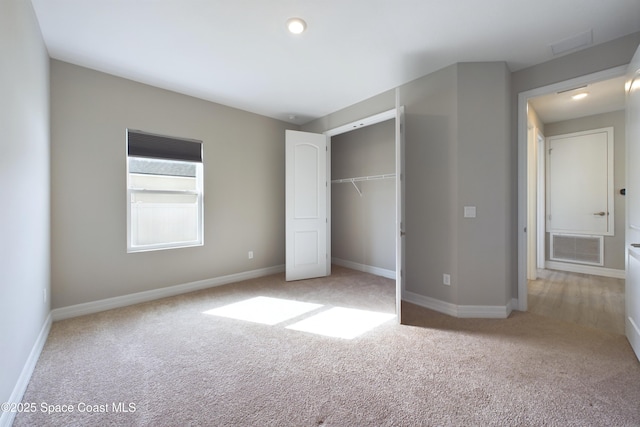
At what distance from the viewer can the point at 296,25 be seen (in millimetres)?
2264


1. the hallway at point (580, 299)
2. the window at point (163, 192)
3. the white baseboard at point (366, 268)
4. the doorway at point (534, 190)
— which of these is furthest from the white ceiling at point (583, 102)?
the window at point (163, 192)

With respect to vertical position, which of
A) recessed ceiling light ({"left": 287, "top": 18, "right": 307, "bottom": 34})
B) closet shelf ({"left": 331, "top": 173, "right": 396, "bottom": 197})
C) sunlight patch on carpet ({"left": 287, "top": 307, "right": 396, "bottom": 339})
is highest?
recessed ceiling light ({"left": 287, "top": 18, "right": 307, "bottom": 34})

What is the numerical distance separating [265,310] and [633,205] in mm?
3418

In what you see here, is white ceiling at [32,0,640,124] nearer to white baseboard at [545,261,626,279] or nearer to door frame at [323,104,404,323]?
door frame at [323,104,404,323]

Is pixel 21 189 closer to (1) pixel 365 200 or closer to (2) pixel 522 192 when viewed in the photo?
(1) pixel 365 200

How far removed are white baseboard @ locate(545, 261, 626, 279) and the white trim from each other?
Answer: 5091mm

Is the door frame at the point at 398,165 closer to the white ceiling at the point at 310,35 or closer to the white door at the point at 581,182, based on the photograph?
the white ceiling at the point at 310,35

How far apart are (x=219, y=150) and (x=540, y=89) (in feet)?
13.0

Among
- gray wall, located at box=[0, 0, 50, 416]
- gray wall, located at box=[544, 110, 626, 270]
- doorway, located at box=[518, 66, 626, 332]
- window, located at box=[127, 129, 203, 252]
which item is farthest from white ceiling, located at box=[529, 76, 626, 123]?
gray wall, located at box=[0, 0, 50, 416]

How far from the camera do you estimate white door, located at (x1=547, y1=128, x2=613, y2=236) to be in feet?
14.4

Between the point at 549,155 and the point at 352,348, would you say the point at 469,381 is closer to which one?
the point at 352,348

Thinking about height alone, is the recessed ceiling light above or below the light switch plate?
above

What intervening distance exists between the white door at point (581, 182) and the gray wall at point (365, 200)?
3.07 metres

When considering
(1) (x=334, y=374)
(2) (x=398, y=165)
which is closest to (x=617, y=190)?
(2) (x=398, y=165)
